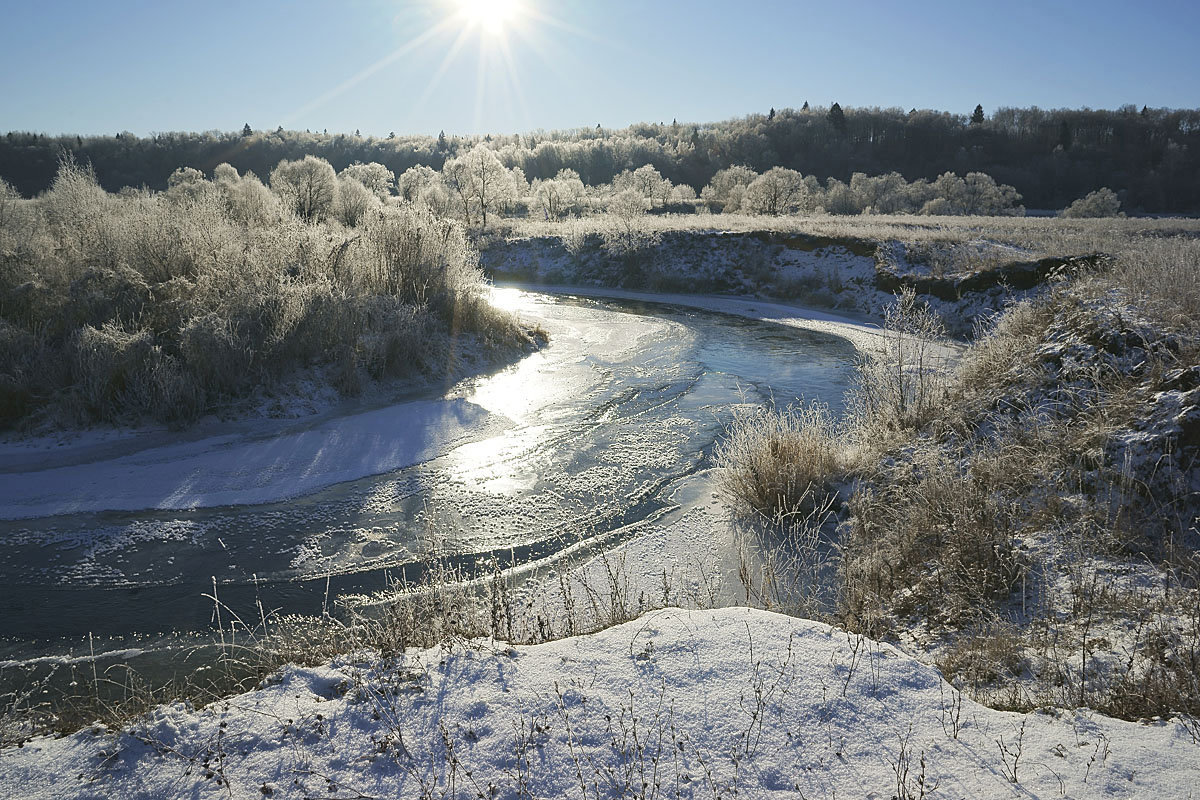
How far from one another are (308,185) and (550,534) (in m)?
33.2

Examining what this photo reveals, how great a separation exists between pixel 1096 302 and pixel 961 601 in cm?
532

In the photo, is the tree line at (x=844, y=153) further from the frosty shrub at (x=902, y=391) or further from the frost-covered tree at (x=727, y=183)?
the frosty shrub at (x=902, y=391)

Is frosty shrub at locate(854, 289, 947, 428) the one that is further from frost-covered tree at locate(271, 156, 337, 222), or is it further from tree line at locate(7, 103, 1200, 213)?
tree line at locate(7, 103, 1200, 213)

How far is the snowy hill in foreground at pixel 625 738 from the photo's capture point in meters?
2.70

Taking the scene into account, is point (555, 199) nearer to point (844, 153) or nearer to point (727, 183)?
point (727, 183)

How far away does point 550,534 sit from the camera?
22.3ft

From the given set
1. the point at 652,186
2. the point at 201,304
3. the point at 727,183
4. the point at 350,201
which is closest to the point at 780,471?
the point at 201,304

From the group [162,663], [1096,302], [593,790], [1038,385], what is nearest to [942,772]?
[593,790]

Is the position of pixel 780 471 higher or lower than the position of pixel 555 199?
lower

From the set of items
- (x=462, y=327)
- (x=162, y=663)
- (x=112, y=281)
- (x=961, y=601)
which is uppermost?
(x=112, y=281)

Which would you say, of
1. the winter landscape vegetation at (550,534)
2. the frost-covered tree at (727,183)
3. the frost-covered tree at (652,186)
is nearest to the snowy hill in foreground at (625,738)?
the winter landscape vegetation at (550,534)

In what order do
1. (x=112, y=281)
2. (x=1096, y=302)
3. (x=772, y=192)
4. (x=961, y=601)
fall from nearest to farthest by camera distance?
(x=961, y=601), (x=1096, y=302), (x=112, y=281), (x=772, y=192)

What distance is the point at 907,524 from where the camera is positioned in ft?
18.6

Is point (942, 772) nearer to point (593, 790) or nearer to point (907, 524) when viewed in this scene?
point (593, 790)
